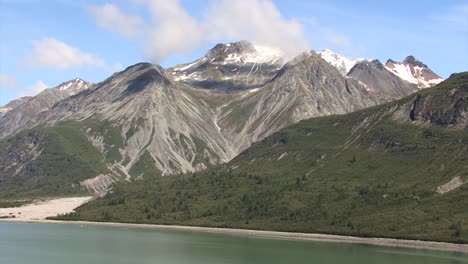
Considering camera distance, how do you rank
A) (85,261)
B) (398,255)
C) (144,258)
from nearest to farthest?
(85,261), (144,258), (398,255)

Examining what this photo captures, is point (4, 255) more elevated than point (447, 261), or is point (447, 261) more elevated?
point (4, 255)

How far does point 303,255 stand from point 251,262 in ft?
75.0

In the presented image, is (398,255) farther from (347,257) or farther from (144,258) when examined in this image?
(144,258)

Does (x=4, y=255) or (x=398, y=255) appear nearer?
(x=4, y=255)

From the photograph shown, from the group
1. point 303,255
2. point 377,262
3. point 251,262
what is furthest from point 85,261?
point 377,262

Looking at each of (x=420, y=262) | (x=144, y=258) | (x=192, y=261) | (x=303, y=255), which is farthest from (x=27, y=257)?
(x=420, y=262)

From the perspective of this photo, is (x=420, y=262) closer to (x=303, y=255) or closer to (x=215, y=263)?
(x=303, y=255)

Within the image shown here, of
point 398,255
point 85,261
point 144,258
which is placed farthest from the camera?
point 398,255

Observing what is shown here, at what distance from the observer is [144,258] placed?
184125mm

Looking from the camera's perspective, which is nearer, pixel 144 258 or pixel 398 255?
pixel 144 258

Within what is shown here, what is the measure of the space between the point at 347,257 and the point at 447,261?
88.8ft

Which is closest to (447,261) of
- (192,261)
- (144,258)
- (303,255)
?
(303,255)

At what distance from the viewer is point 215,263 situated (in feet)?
568

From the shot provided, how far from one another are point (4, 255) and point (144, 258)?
36905 millimetres
